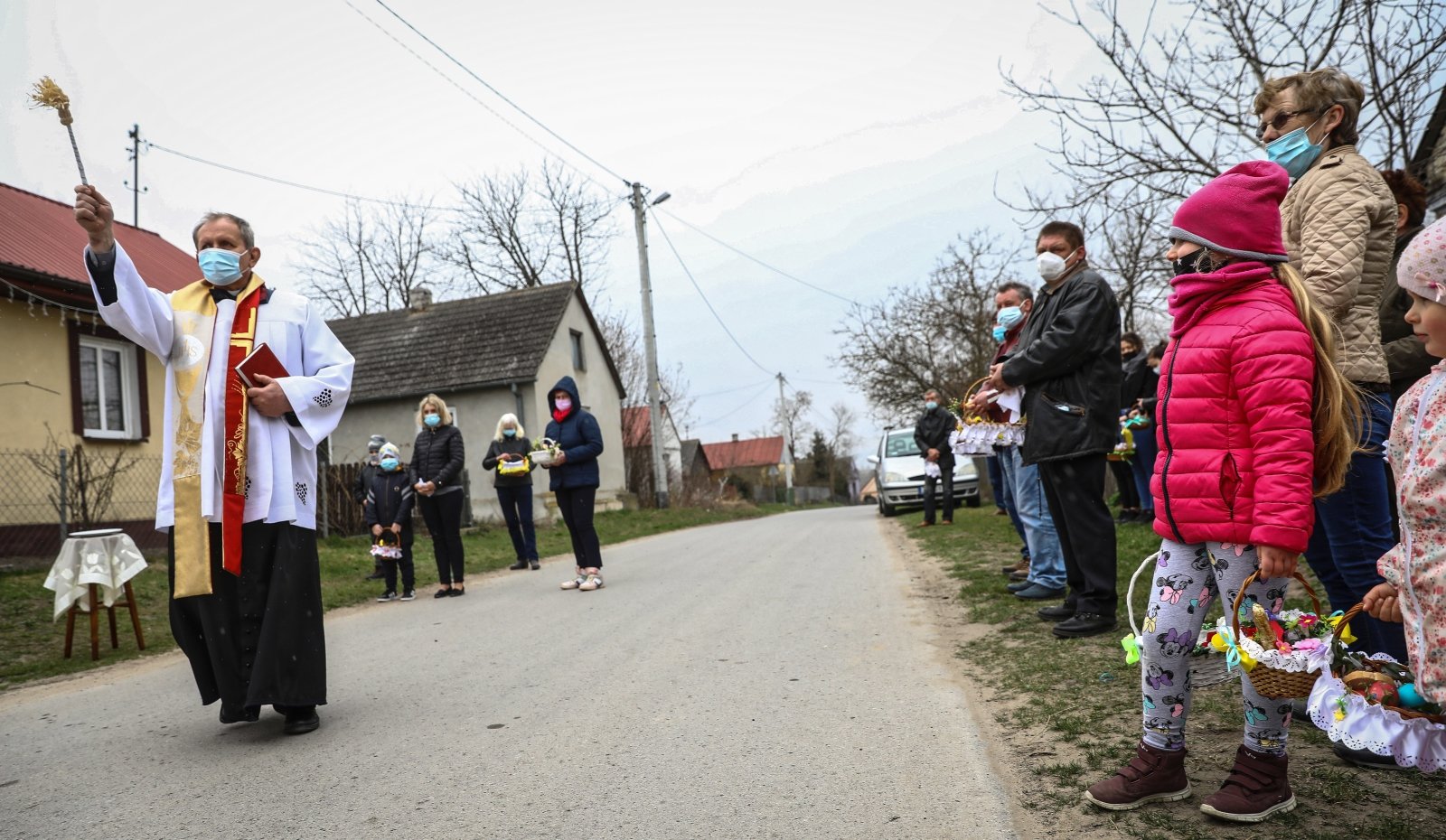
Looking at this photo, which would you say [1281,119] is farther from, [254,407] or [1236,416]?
[254,407]

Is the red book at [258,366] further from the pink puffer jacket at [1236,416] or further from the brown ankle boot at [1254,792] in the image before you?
the brown ankle boot at [1254,792]

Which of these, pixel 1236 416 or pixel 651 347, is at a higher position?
pixel 651 347

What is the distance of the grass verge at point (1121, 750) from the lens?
2.68 metres

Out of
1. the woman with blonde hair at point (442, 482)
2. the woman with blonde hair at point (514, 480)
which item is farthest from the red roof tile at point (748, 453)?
the woman with blonde hair at point (442, 482)

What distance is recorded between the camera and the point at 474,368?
88.4 ft

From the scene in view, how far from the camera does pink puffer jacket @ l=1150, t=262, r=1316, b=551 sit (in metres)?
2.72

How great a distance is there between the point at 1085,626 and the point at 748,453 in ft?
317

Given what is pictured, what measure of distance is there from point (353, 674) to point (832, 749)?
337cm

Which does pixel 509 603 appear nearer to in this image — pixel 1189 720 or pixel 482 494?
pixel 1189 720

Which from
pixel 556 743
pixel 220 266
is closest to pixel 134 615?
pixel 220 266

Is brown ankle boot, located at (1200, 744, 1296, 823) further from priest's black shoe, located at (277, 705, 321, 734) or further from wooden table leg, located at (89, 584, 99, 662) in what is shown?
wooden table leg, located at (89, 584, 99, 662)

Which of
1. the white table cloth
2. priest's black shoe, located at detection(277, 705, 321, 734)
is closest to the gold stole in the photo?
priest's black shoe, located at detection(277, 705, 321, 734)

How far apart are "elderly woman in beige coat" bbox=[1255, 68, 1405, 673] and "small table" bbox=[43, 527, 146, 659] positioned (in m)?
7.55

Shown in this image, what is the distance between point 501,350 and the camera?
89.3 ft
